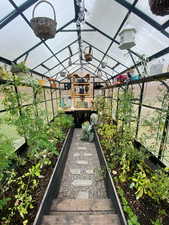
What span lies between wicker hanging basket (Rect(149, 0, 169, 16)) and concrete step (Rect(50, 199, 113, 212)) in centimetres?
208

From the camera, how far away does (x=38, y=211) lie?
1163 millimetres

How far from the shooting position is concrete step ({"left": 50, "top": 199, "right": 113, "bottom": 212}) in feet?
4.61

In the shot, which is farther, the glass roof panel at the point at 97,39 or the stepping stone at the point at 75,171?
the glass roof panel at the point at 97,39

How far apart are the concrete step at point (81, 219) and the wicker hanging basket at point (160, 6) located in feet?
6.51

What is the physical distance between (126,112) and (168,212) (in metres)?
1.32

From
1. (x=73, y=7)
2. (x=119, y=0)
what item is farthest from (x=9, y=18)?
(x=119, y=0)

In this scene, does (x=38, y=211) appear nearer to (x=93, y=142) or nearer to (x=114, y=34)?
(x=93, y=142)

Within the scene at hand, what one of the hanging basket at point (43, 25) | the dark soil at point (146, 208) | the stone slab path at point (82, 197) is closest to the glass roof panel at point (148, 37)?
the hanging basket at point (43, 25)

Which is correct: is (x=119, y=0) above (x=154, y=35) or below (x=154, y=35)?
above

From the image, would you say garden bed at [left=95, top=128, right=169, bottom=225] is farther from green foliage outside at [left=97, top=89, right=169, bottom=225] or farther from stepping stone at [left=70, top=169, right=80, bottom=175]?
stepping stone at [left=70, top=169, right=80, bottom=175]

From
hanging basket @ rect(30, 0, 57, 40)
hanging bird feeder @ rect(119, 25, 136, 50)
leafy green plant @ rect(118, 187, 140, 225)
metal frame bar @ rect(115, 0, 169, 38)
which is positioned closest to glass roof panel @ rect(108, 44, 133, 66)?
metal frame bar @ rect(115, 0, 169, 38)

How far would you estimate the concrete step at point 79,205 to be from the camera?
1405 mm

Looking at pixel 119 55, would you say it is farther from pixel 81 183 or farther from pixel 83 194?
pixel 83 194

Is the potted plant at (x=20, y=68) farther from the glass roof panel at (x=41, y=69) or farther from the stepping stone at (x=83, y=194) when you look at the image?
the glass roof panel at (x=41, y=69)
